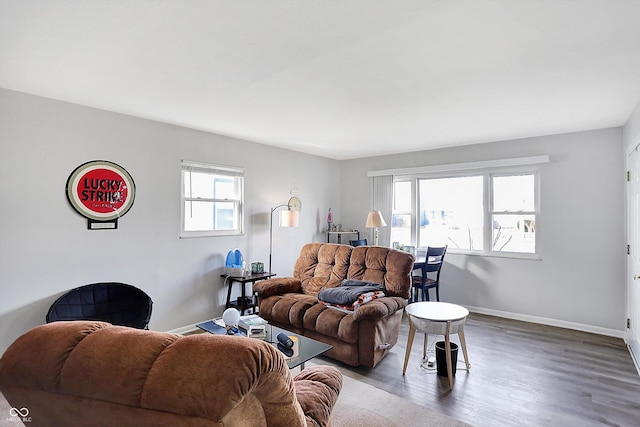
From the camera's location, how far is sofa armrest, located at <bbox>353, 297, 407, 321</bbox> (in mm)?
2904

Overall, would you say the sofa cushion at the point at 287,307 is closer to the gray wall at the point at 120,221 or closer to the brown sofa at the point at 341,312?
the brown sofa at the point at 341,312

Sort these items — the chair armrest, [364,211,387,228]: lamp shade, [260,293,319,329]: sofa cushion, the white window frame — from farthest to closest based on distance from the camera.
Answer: [364,211,387,228]: lamp shade, the white window frame, the chair armrest, [260,293,319,329]: sofa cushion

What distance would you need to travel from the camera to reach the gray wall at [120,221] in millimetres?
2877

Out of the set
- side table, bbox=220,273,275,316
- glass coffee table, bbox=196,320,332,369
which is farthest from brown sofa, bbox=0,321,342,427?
side table, bbox=220,273,275,316

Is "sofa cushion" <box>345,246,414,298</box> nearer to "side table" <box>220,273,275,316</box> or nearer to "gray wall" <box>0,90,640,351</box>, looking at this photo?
"side table" <box>220,273,275,316</box>

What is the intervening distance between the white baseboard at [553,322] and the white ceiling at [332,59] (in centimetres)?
242

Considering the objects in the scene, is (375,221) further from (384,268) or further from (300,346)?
(300,346)

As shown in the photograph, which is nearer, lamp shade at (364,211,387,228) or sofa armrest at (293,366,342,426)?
sofa armrest at (293,366,342,426)

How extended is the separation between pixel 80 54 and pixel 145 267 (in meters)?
2.22

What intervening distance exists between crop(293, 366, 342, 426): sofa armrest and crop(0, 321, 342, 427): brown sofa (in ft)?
1.18

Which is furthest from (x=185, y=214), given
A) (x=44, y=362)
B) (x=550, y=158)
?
(x=550, y=158)

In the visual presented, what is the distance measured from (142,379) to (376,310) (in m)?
2.30

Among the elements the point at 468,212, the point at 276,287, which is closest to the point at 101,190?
the point at 276,287

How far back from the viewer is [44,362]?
0.93 metres
